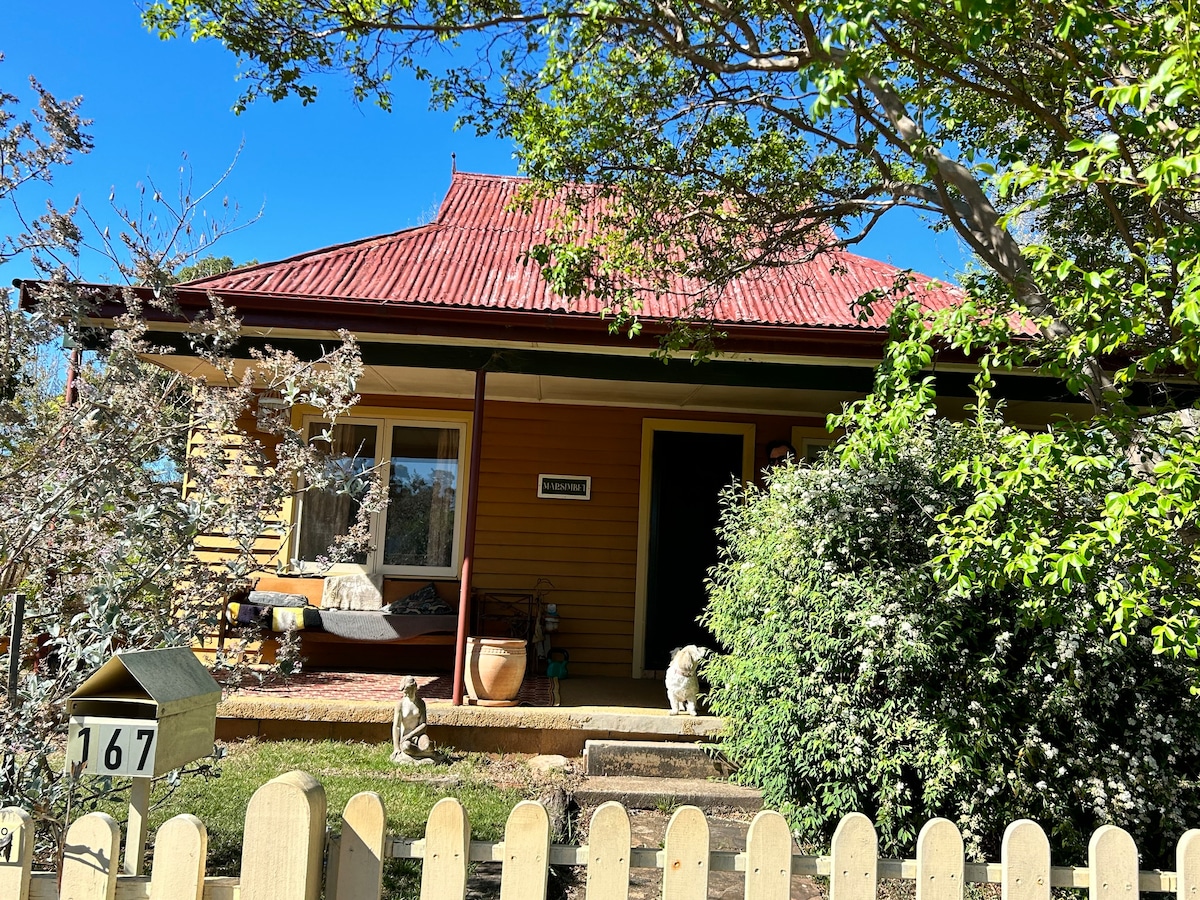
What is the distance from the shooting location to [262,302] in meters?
6.07

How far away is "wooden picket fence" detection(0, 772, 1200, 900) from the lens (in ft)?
6.01

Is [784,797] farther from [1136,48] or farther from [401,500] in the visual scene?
[401,500]

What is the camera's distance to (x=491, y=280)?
7602 mm

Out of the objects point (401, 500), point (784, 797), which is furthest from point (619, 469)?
point (784, 797)

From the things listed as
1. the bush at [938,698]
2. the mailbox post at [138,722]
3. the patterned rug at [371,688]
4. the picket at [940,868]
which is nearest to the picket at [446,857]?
the mailbox post at [138,722]

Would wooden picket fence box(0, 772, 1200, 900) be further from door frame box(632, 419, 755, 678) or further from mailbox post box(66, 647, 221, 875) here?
door frame box(632, 419, 755, 678)

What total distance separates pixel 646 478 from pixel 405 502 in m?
2.42

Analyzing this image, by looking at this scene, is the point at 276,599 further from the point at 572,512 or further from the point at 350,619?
the point at 572,512

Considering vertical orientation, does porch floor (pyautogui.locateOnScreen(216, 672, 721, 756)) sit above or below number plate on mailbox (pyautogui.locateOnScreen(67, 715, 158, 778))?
below

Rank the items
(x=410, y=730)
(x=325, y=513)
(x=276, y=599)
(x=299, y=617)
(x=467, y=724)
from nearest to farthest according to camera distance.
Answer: (x=410, y=730), (x=467, y=724), (x=299, y=617), (x=276, y=599), (x=325, y=513)

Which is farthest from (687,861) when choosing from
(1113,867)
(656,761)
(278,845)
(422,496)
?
(422,496)

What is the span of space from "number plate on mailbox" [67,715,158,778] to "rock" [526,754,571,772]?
13.0 ft

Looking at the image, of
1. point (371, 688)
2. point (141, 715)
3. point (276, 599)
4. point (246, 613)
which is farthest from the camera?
point (276, 599)

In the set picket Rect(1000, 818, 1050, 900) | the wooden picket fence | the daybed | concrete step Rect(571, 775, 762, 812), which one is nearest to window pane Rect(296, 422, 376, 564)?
the daybed
